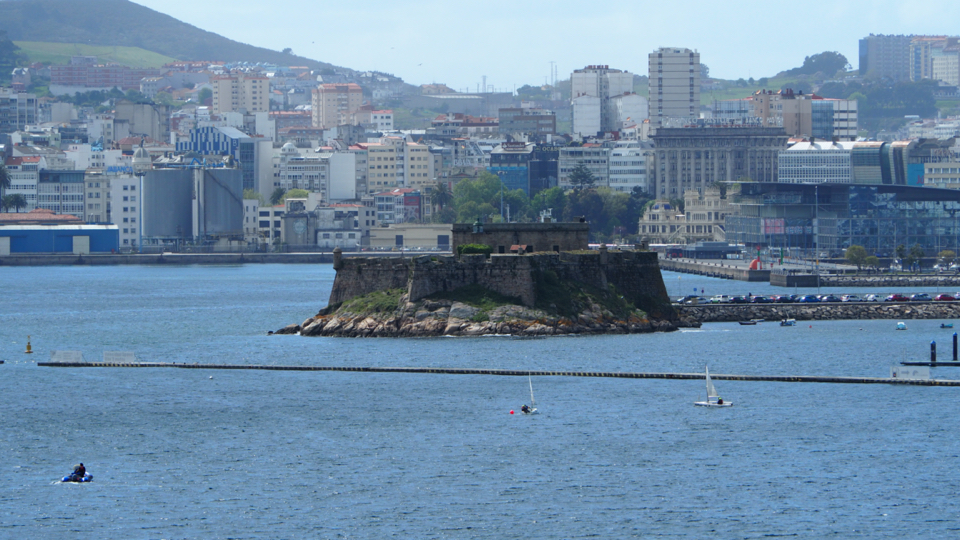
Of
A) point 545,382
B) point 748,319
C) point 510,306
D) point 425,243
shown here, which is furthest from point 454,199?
point 545,382

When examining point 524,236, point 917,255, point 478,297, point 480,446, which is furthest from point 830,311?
point 917,255

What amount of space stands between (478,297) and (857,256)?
68.8m

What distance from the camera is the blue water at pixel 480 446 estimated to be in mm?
36719

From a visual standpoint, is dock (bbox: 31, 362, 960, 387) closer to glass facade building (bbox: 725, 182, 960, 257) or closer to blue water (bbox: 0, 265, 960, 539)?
blue water (bbox: 0, 265, 960, 539)

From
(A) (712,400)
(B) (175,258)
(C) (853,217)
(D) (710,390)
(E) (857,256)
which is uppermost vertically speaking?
(C) (853,217)

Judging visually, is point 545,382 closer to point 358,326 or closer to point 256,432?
point 256,432

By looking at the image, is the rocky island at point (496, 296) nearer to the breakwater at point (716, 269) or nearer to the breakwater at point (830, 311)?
the breakwater at point (830, 311)

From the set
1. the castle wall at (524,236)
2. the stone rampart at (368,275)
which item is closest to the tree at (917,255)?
the castle wall at (524,236)

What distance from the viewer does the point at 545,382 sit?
5494 centimetres

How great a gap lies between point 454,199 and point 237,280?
215 feet

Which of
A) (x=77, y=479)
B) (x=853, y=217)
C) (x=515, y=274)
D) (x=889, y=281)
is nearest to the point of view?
(x=77, y=479)

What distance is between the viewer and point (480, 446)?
44.3 m

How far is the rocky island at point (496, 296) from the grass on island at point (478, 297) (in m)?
0.04

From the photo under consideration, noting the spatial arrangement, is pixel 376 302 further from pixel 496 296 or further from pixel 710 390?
pixel 710 390
